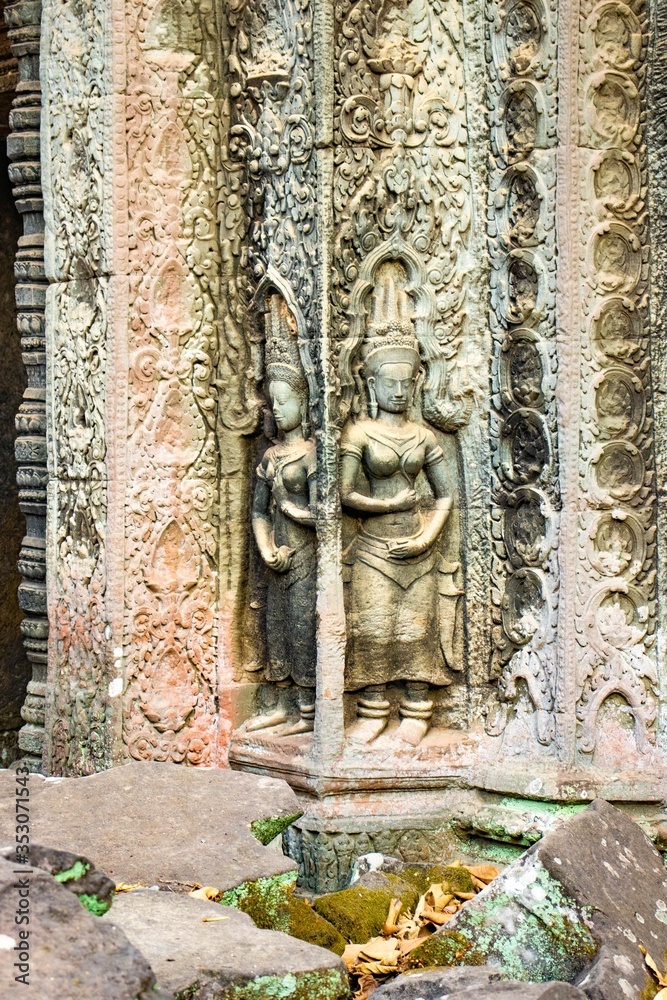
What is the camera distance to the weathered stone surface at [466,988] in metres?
3.58

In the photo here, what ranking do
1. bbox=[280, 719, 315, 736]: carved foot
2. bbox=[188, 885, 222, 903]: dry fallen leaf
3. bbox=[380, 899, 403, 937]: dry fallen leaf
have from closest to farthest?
bbox=[188, 885, 222, 903]: dry fallen leaf → bbox=[380, 899, 403, 937]: dry fallen leaf → bbox=[280, 719, 315, 736]: carved foot

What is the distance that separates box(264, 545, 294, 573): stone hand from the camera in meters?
6.02

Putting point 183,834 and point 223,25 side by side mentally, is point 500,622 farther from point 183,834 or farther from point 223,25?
point 223,25

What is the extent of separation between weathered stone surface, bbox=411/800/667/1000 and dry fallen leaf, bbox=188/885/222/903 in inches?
26.2

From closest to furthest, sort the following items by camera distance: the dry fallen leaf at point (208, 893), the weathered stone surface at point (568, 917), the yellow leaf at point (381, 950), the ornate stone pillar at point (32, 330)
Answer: the weathered stone surface at point (568, 917) < the dry fallen leaf at point (208, 893) < the yellow leaf at point (381, 950) < the ornate stone pillar at point (32, 330)

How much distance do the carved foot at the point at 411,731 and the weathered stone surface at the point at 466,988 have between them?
1.85m

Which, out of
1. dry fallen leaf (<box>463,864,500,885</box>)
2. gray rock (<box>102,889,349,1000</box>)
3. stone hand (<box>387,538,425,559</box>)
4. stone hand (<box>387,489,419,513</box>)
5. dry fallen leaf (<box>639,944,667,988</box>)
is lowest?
dry fallen leaf (<box>463,864,500,885</box>)

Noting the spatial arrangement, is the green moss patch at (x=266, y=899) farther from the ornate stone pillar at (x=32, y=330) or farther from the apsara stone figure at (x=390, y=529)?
the ornate stone pillar at (x=32, y=330)

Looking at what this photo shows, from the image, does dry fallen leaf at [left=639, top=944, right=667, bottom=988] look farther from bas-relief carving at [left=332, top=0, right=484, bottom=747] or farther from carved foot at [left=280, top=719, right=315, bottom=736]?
carved foot at [left=280, top=719, right=315, bottom=736]

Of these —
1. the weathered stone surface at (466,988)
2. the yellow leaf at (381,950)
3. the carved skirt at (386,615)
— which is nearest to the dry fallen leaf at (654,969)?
the weathered stone surface at (466,988)

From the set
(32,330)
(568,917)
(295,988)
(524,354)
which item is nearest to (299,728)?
(524,354)

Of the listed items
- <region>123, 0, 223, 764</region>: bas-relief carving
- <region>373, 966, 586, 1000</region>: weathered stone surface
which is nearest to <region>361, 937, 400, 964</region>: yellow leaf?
<region>373, 966, 586, 1000</region>: weathered stone surface

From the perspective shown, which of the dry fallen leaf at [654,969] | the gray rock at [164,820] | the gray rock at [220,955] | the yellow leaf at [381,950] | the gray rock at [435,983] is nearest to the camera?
the gray rock at [220,955]

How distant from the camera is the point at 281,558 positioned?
6.02 metres
